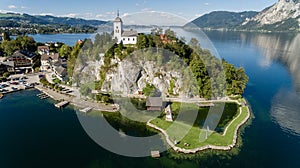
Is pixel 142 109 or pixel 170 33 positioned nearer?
pixel 142 109

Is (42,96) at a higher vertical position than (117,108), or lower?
lower

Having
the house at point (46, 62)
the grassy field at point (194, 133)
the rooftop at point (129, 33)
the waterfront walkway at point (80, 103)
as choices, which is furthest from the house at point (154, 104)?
the house at point (46, 62)

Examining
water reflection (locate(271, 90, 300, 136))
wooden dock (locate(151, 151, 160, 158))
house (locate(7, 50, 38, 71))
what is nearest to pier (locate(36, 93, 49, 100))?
house (locate(7, 50, 38, 71))

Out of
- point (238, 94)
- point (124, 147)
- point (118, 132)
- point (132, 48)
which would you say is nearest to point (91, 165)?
point (124, 147)

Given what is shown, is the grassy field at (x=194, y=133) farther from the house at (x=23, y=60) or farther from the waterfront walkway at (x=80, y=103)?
the house at (x=23, y=60)

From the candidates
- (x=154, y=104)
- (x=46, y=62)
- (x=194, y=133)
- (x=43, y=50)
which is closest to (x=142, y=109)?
(x=154, y=104)

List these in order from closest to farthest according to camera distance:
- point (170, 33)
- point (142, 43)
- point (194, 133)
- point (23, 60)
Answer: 1. point (194, 133)
2. point (142, 43)
3. point (170, 33)
4. point (23, 60)

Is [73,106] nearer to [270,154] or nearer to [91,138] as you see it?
[91,138]

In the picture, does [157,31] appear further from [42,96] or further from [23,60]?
[23,60]
